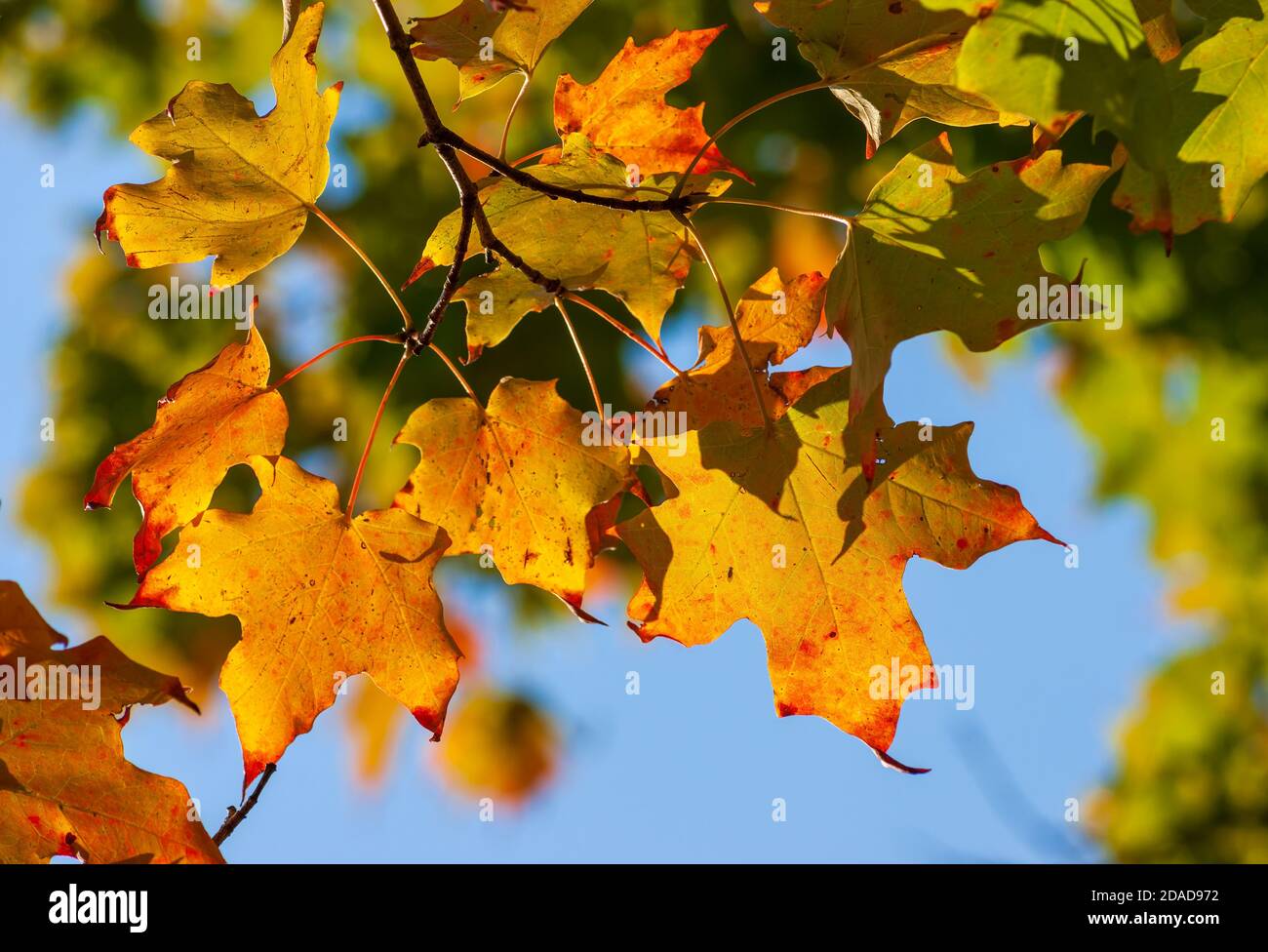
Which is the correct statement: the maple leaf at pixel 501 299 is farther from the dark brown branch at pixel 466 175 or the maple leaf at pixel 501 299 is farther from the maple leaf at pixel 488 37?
the maple leaf at pixel 488 37

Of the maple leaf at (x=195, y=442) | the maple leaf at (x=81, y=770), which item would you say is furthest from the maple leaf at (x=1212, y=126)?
the maple leaf at (x=81, y=770)

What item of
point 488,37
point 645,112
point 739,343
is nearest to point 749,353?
point 739,343

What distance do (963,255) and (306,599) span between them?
866 millimetres

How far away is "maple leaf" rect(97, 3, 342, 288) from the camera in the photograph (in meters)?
1.17

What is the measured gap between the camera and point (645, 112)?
4.35 feet

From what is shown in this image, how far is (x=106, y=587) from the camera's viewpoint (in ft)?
17.3

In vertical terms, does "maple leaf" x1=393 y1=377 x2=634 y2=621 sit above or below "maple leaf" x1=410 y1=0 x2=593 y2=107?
below

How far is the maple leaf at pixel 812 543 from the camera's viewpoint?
1.26 metres

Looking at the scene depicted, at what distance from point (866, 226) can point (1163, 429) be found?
5309 mm

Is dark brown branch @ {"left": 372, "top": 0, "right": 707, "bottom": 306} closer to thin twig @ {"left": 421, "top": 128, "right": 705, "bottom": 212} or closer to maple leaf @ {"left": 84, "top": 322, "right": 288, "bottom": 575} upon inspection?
thin twig @ {"left": 421, "top": 128, "right": 705, "bottom": 212}

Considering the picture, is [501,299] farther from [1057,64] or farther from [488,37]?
[1057,64]

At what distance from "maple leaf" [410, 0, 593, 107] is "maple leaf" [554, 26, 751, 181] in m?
0.06

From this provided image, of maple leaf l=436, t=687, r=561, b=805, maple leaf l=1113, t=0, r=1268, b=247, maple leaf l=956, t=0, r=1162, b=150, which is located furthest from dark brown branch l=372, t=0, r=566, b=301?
maple leaf l=436, t=687, r=561, b=805

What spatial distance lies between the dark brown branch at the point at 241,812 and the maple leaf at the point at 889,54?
0.99m
